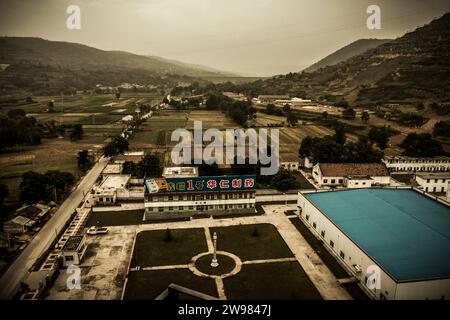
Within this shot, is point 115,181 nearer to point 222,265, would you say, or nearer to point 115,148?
point 115,148

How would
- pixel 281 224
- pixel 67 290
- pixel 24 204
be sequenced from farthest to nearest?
1. pixel 24 204
2. pixel 281 224
3. pixel 67 290

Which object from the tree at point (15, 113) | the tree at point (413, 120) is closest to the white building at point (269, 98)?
the tree at point (413, 120)

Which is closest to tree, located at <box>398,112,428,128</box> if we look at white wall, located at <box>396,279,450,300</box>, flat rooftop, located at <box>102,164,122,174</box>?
flat rooftop, located at <box>102,164,122,174</box>

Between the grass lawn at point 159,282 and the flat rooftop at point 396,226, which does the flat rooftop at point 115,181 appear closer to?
the grass lawn at point 159,282

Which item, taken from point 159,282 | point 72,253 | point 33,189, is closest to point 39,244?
point 72,253

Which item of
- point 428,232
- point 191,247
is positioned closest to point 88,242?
point 191,247

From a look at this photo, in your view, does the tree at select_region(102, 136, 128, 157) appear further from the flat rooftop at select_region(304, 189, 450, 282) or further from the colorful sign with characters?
the flat rooftop at select_region(304, 189, 450, 282)

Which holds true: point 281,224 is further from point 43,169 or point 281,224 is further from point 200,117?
point 200,117
